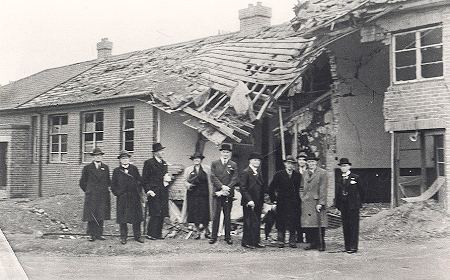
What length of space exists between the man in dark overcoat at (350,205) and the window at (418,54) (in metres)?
4.00

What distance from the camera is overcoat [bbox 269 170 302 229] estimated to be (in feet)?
36.1

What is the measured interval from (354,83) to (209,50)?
499cm

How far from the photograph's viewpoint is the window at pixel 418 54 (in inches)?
507

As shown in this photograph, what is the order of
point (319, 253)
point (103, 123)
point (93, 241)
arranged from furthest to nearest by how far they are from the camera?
1. point (103, 123)
2. point (93, 241)
3. point (319, 253)

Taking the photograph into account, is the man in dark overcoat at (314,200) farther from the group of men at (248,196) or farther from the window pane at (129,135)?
the window pane at (129,135)

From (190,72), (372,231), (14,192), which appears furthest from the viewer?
(14,192)

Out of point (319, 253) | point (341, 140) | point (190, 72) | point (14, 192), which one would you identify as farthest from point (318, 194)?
point (14, 192)

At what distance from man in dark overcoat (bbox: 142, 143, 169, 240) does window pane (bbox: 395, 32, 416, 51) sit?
5843 millimetres

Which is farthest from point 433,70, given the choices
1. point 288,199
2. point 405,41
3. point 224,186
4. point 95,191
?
point 95,191

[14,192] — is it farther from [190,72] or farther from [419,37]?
[419,37]

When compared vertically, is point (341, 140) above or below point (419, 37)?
below

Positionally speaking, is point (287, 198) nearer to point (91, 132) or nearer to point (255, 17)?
point (91, 132)

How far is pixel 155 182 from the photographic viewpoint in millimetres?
11781

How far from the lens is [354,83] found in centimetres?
1598
